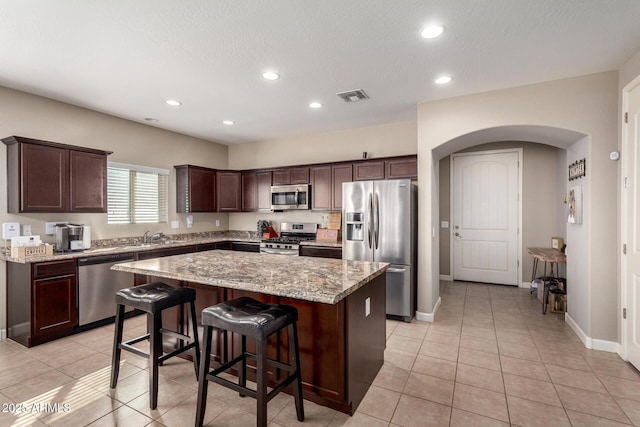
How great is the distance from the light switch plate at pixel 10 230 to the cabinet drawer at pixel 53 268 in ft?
2.07

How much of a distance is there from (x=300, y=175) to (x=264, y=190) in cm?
84

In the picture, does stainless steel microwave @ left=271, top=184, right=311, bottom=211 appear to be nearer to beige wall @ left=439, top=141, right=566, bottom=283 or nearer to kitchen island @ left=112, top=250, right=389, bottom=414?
kitchen island @ left=112, top=250, right=389, bottom=414

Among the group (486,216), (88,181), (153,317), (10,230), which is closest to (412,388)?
(153,317)

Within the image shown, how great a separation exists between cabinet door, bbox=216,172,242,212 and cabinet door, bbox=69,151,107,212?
2.06 metres

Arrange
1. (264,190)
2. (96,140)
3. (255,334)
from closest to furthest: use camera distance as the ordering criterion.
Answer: (255,334), (96,140), (264,190)

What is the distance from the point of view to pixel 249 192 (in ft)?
19.5

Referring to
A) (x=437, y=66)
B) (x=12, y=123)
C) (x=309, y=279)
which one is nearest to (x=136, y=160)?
(x=12, y=123)

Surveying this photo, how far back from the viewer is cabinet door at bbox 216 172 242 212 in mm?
5824

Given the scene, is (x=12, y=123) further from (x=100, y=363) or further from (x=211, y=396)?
(x=211, y=396)

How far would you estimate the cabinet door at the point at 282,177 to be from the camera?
549 centimetres

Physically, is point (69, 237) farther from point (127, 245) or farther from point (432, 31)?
point (432, 31)

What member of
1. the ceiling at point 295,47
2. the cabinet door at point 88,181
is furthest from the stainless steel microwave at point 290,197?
the cabinet door at point 88,181

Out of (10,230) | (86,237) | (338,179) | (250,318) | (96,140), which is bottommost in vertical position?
(250,318)

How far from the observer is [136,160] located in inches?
185
